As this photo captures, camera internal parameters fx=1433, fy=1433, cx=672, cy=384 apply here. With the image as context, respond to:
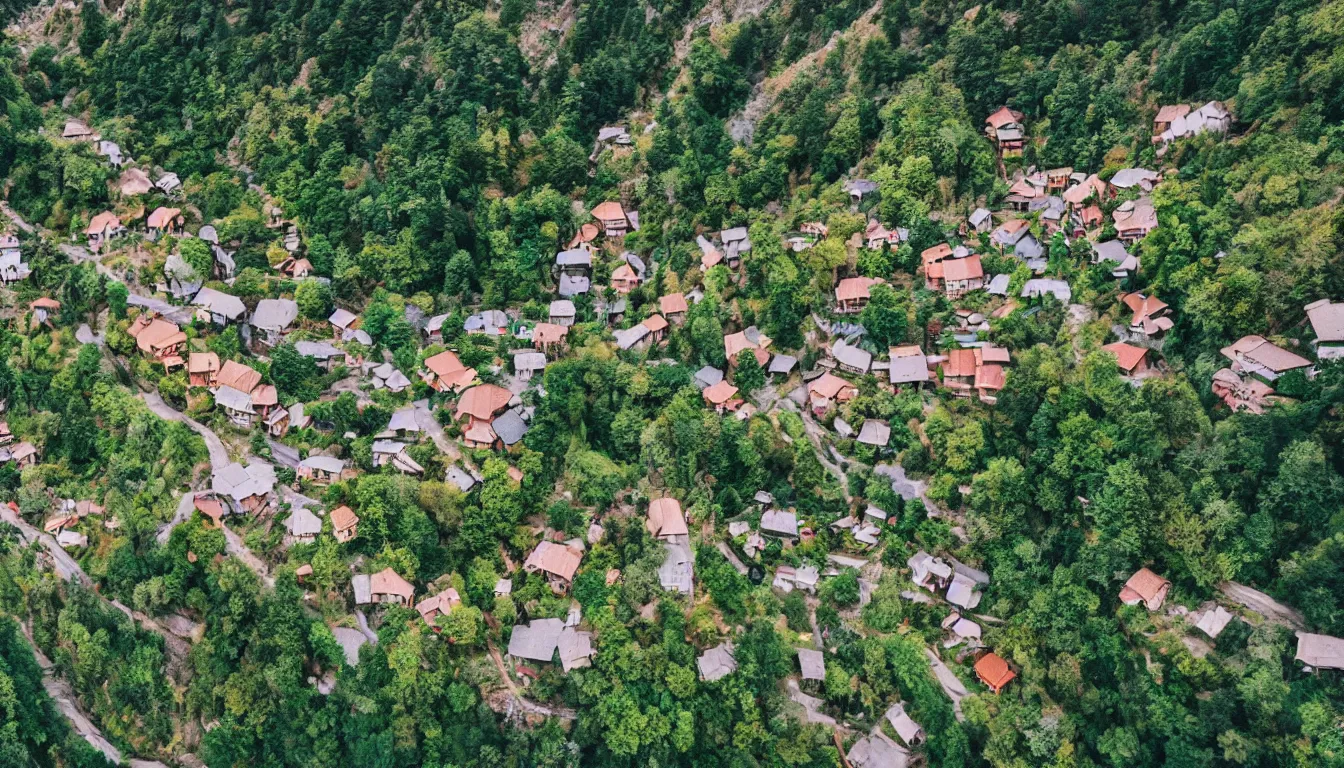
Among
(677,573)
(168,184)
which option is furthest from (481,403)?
(168,184)

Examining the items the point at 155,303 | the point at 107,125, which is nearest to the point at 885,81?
the point at 155,303

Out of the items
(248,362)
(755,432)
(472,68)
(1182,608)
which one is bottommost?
(1182,608)

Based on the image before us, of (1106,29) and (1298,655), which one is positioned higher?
(1106,29)

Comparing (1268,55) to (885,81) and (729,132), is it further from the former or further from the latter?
(729,132)

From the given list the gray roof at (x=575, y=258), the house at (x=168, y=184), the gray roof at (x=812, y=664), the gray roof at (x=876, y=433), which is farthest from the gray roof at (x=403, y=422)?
the house at (x=168, y=184)

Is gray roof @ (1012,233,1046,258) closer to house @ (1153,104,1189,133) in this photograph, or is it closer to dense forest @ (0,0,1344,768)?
dense forest @ (0,0,1344,768)

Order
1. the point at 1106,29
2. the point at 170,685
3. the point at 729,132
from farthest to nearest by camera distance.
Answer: the point at 729,132, the point at 1106,29, the point at 170,685

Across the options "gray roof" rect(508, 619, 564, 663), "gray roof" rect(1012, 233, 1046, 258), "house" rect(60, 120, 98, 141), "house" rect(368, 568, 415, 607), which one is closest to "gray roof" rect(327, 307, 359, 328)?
"house" rect(368, 568, 415, 607)
